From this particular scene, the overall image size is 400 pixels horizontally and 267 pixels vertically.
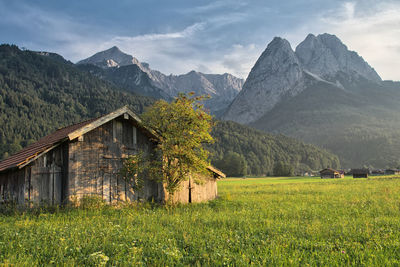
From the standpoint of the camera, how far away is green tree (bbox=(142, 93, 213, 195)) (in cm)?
1666

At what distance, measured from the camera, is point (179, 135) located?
1678cm

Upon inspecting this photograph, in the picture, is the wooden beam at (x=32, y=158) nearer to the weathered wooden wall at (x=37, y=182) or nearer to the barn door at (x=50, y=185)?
the weathered wooden wall at (x=37, y=182)

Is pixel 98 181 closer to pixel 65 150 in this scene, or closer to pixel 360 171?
pixel 65 150

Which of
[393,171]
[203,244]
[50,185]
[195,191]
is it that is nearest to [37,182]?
[50,185]

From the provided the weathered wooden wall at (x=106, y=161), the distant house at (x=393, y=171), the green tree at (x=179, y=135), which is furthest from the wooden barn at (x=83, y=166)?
the distant house at (x=393, y=171)

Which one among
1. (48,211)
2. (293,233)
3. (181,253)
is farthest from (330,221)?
(48,211)

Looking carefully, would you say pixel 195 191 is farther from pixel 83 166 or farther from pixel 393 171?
pixel 393 171

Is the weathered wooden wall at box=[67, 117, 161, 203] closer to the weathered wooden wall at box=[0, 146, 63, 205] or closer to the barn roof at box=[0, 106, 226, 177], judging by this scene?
the barn roof at box=[0, 106, 226, 177]

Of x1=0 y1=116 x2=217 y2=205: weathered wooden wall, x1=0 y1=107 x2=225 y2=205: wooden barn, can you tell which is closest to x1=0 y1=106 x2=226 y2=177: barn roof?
x1=0 y1=107 x2=225 y2=205: wooden barn

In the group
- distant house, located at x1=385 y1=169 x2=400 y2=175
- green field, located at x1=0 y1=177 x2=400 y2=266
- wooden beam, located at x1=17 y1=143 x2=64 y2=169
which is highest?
wooden beam, located at x1=17 y1=143 x2=64 y2=169

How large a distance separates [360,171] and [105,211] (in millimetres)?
107925

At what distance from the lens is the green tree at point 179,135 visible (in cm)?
1666

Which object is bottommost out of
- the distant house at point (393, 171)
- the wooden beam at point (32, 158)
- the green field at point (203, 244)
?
the distant house at point (393, 171)

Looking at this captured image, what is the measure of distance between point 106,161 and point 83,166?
1.35m
